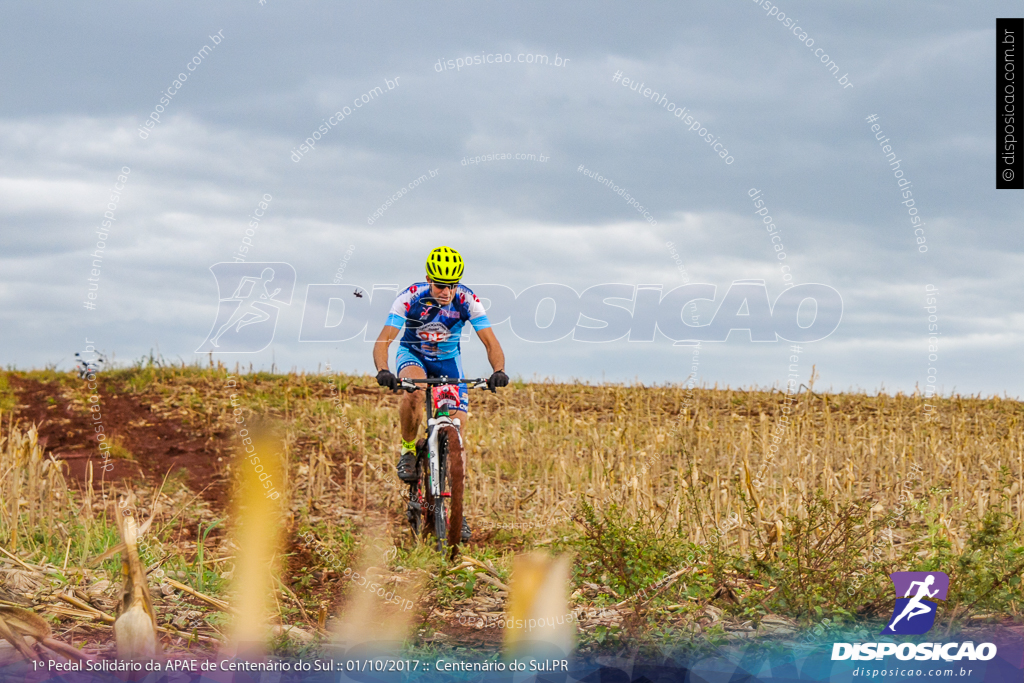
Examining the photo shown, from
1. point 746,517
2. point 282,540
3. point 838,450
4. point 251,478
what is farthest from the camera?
point 838,450

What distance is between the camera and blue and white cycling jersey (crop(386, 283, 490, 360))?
901 centimetres

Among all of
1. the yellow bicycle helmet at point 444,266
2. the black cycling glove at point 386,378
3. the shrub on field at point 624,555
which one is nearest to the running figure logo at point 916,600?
the shrub on field at point 624,555

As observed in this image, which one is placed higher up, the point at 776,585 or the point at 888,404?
the point at 888,404

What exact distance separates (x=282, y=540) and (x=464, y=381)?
270cm

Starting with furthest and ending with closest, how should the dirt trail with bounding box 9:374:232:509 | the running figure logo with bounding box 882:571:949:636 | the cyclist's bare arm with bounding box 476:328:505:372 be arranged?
1. the dirt trail with bounding box 9:374:232:509
2. the cyclist's bare arm with bounding box 476:328:505:372
3. the running figure logo with bounding box 882:571:949:636

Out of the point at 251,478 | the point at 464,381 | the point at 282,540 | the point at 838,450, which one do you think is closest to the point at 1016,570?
the point at 464,381

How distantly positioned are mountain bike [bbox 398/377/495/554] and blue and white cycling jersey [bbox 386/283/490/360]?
56 centimetres

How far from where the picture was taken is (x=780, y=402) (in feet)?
61.5

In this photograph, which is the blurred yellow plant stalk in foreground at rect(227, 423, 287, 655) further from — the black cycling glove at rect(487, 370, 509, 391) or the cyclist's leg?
the cyclist's leg

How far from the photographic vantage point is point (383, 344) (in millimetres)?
8727

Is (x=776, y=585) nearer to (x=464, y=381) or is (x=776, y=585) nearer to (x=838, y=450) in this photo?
(x=464, y=381)

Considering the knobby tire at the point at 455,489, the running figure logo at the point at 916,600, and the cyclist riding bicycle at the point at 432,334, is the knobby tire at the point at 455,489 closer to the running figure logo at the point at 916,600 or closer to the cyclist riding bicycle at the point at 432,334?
the cyclist riding bicycle at the point at 432,334

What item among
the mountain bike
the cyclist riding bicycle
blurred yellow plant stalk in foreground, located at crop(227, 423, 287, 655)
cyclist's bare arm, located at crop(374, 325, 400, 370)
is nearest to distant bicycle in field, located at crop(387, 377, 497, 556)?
the mountain bike

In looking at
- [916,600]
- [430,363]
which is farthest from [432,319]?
[916,600]
